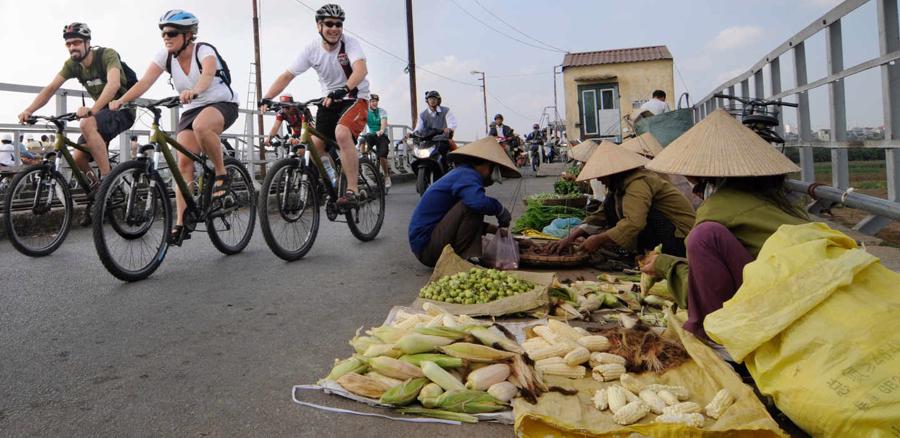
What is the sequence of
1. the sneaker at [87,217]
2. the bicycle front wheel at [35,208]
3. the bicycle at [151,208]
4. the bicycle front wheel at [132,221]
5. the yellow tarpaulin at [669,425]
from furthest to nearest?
the sneaker at [87,217] < the bicycle front wheel at [35,208] < the bicycle at [151,208] < the bicycle front wheel at [132,221] < the yellow tarpaulin at [669,425]

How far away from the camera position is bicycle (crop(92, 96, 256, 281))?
16.5 ft

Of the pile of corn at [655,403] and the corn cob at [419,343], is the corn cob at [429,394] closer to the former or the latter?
the corn cob at [419,343]

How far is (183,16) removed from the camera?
19.0ft

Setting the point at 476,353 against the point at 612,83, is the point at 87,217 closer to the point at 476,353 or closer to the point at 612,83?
the point at 476,353

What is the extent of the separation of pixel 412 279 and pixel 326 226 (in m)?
3.48

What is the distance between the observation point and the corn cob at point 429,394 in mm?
2682

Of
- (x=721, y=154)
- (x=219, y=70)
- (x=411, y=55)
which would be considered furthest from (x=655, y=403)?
(x=411, y=55)

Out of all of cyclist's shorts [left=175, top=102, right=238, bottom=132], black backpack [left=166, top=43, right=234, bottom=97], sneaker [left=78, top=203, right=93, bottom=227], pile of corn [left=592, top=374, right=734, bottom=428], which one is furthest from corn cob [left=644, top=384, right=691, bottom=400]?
sneaker [left=78, top=203, right=93, bottom=227]

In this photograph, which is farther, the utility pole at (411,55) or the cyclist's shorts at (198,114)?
the utility pole at (411,55)

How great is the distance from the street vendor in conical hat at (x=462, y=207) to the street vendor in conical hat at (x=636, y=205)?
2.42 ft

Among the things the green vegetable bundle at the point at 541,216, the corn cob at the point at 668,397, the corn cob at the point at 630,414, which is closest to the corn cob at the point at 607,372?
the corn cob at the point at 668,397

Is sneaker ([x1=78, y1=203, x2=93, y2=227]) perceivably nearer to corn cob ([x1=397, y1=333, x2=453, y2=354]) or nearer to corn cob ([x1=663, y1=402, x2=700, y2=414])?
corn cob ([x1=397, y1=333, x2=453, y2=354])

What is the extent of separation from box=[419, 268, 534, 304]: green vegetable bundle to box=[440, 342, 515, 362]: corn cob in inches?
51.7

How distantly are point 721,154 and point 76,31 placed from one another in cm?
620
